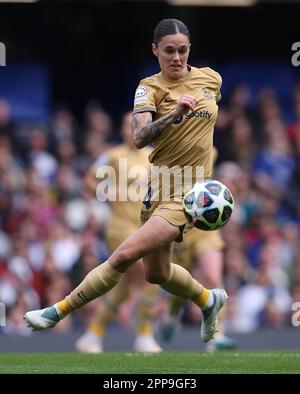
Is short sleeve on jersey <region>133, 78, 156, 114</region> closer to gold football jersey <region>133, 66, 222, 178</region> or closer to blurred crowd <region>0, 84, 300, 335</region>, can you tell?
gold football jersey <region>133, 66, 222, 178</region>

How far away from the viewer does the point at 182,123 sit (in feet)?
30.5

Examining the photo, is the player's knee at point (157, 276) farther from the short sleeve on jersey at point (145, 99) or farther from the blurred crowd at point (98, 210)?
the blurred crowd at point (98, 210)

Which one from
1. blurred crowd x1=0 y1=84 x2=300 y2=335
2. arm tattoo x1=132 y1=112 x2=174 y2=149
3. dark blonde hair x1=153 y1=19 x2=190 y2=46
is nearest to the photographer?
arm tattoo x1=132 y1=112 x2=174 y2=149

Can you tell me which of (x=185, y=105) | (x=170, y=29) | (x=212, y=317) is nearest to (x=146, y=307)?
(x=212, y=317)

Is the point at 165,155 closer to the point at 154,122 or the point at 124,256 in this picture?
the point at 154,122

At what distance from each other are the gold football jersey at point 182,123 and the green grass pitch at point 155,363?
152 cm

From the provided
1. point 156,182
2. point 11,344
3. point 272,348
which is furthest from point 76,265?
point 156,182

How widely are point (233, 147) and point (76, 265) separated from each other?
373 cm

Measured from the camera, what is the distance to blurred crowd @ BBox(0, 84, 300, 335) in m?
15.7

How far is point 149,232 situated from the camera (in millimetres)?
8992

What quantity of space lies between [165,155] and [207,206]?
604 mm

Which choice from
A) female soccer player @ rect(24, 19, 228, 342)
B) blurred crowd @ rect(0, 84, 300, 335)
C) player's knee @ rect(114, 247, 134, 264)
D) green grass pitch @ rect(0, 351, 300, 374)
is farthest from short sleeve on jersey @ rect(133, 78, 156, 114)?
blurred crowd @ rect(0, 84, 300, 335)

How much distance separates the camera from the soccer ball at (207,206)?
901 cm
